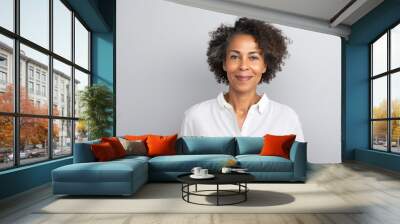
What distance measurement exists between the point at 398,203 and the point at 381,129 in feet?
14.1

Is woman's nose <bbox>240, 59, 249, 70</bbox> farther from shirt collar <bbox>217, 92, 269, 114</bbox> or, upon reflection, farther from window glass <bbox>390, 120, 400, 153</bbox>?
window glass <bbox>390, 120, 400, 153</bbox>

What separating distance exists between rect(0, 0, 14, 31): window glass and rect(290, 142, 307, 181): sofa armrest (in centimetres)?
431

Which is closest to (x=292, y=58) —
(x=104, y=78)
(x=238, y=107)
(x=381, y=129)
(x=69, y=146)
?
(x=238, y=107)

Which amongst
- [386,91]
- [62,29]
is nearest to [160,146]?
[62,29]

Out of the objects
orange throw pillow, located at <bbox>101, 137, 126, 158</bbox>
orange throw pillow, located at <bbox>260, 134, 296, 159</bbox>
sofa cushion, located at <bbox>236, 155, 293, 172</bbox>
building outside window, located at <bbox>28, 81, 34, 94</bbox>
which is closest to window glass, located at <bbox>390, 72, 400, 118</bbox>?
orange throw pillow, located at <bbox>260, 134, 296, 159</bbox>

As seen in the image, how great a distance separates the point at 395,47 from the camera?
7.82 meters

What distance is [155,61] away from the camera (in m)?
7.62

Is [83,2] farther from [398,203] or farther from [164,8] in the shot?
[398,203]

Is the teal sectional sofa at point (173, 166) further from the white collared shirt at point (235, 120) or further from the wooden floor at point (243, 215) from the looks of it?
the white collared shirt at point (235, 120)

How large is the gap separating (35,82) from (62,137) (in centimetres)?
138

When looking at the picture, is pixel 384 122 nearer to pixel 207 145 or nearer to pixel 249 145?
pixel 249 145

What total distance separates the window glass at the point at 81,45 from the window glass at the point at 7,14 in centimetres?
246

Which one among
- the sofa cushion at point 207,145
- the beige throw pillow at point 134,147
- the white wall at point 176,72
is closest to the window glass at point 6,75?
the beige throw pillow at point 134,147

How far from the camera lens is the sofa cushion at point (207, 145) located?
6.71 meters
